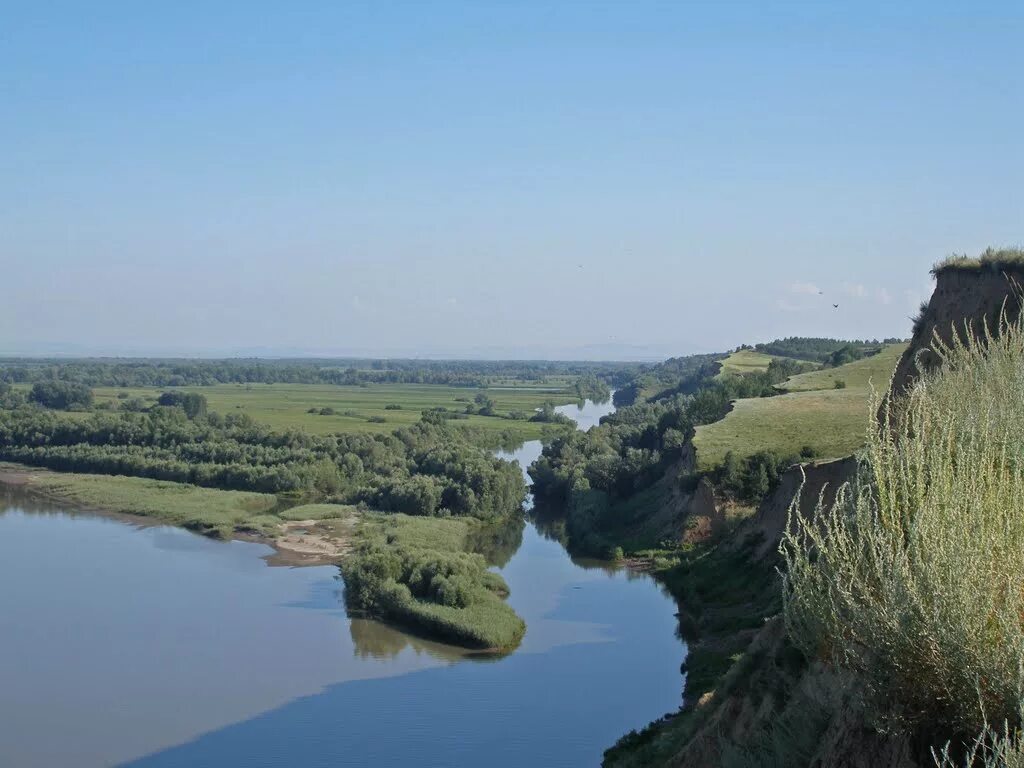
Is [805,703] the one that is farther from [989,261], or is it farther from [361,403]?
[361,403]

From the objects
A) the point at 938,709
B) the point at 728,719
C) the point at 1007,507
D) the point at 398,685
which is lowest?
the point at 398,685

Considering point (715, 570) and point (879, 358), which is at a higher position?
point (879, 358)

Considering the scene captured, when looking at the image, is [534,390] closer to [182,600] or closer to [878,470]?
[182,600]

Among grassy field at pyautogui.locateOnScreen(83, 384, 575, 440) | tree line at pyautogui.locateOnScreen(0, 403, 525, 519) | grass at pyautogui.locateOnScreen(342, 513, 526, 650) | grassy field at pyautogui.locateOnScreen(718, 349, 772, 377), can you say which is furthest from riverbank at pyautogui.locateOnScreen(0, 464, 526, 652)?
grassy field at pyautogui.locateOnScreen(718, 349, 772, 377)

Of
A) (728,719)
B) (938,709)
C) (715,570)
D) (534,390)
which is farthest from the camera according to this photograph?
(534,390)

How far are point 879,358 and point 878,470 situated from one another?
42912mm

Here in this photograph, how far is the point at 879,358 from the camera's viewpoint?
153 feet

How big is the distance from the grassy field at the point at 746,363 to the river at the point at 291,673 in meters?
41.7

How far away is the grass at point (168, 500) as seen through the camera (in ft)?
129

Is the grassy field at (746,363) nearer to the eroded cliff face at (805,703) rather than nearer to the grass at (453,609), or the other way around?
the grass at (453,609)

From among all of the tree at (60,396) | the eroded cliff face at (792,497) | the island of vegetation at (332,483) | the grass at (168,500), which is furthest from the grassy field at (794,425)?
the tree at (60,396)

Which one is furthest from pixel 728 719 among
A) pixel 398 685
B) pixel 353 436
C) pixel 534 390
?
pixel 534 390

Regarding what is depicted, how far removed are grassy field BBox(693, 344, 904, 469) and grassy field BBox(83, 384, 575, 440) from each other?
102 feet

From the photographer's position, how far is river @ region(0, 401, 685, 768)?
1808cm
